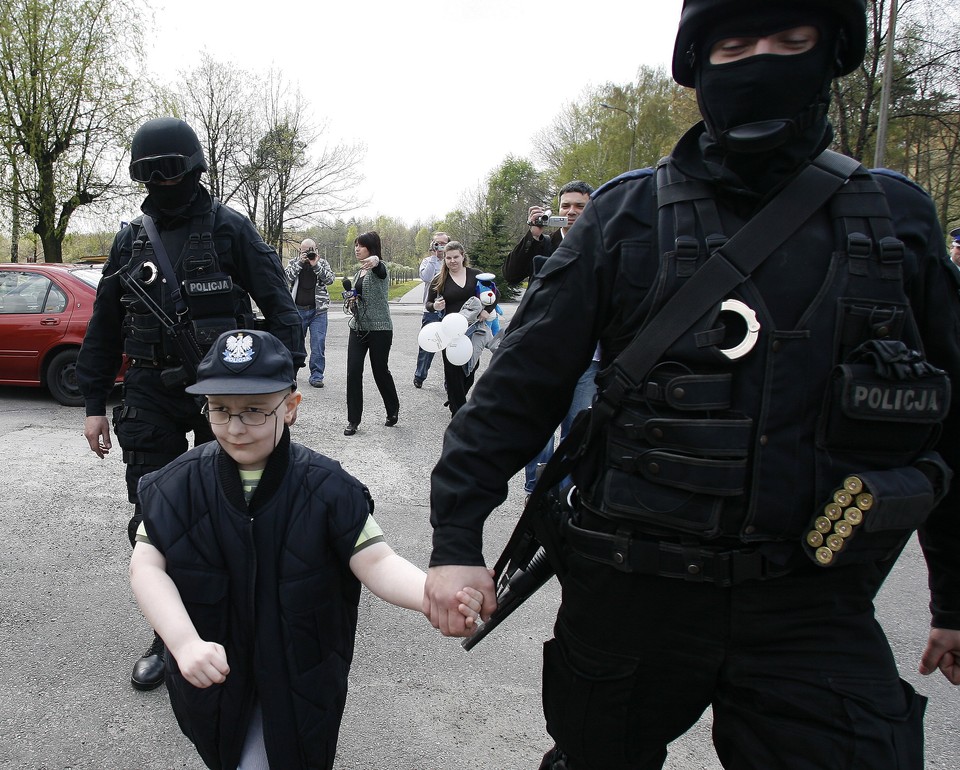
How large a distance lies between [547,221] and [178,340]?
3.05 metres

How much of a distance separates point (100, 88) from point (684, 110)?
733 inches

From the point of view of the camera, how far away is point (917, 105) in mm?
18375

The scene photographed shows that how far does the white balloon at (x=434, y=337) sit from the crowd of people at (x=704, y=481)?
5600 mm

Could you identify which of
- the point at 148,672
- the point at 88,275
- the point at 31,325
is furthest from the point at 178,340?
the point at 88,275

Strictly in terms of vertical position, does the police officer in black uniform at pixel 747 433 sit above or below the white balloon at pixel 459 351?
above

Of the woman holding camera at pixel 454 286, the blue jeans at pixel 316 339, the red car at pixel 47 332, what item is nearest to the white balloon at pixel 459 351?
the woman holding camera at pixel 454 286

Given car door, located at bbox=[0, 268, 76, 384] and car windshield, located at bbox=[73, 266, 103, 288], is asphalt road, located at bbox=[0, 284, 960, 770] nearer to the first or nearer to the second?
car door, located at bbox=[0, 268, 76, 384]

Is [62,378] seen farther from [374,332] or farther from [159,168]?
[159,168]

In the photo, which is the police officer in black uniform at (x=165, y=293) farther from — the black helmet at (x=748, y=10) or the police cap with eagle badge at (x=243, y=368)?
the black helmet at (x=748, y=10)

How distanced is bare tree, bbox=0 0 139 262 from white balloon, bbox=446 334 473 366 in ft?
59.9

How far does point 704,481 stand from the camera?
1450mm

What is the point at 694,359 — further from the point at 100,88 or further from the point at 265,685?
the point at 100,88

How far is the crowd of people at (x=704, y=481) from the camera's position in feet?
4.70

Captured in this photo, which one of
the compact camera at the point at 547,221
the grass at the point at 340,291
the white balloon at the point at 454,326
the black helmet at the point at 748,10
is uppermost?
the black helmet at the point at 748,10
